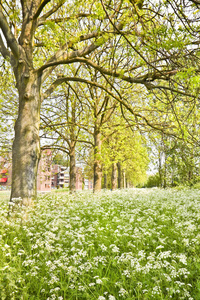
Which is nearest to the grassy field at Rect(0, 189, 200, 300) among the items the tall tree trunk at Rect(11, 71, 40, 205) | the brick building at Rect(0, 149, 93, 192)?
the tall tree trunk at Rect(11, 71, 40, 205)

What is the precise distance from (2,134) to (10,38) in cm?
688

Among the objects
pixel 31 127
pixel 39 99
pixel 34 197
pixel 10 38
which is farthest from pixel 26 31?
pixel 34 197

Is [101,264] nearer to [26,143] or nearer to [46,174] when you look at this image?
[26,143]

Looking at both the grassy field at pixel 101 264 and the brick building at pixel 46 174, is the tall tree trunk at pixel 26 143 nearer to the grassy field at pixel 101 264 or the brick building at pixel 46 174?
the grassy field at pixel 101 264

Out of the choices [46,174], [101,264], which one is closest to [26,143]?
[101,264]

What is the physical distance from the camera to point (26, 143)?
643cm

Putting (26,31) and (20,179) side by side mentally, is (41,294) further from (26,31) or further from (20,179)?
(26,31)

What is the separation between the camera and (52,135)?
43.9 ft

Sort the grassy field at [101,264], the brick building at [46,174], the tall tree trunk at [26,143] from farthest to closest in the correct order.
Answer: the brick building at [46,174] < the tall tree trunk at [26,143] < the grassy field at [101,264]

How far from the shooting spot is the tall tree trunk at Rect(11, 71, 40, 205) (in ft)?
20.4

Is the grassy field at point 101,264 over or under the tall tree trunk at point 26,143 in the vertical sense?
under

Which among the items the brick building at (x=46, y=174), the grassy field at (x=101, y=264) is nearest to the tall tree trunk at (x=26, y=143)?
the grassy field at (x=101, y=264)

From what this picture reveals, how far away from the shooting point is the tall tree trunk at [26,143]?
6.21 m

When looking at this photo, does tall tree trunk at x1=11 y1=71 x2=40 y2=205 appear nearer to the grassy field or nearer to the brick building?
the grassy field
